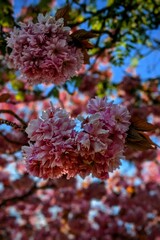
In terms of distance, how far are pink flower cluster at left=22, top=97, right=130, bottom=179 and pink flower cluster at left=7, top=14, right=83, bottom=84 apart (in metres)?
0.36

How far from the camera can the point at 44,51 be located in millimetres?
1836

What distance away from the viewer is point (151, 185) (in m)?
10.5

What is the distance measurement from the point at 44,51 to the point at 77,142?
0.55 meters

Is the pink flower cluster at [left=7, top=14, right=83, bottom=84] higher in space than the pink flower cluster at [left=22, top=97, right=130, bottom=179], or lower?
higher

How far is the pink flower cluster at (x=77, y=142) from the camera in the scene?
57.0 inches

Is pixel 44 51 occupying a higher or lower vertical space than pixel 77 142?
higher

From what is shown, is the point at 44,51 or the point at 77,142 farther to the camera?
the point at 44,51

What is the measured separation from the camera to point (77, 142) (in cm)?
144

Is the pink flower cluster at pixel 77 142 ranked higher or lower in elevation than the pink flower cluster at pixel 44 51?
lower

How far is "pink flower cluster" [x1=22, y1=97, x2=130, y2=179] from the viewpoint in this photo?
1448 mm

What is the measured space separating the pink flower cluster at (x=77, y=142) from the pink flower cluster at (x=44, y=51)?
14.3 inches

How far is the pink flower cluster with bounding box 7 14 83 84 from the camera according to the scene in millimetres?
1841

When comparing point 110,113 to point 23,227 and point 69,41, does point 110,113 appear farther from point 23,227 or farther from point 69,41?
point 23,227

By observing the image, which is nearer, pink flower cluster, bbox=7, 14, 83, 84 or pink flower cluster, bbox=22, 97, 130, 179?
pink flower cluster, bbox=22, 97, 130, 179
